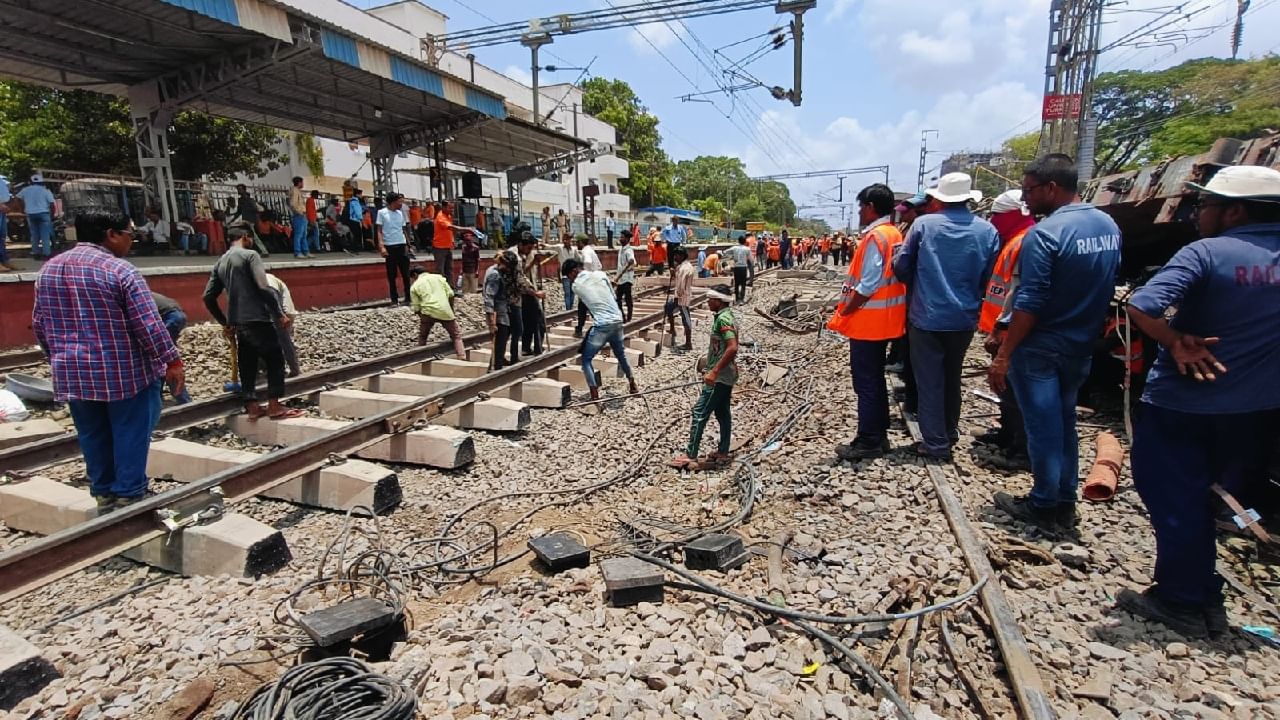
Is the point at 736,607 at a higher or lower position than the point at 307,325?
lower

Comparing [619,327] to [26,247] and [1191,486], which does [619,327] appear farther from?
[26,247]

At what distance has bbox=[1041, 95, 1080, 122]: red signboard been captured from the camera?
21.4 metres

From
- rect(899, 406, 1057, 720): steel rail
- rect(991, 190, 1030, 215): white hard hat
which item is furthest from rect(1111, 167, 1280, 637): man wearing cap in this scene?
rect(991, 190, 1030, 215): white hard hat

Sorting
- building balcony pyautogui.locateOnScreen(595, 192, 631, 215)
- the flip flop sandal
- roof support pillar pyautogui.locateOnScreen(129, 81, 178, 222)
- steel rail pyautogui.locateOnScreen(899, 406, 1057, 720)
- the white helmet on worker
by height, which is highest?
building balcony pyautogui.locateOnScreen(595, 192, 631, 215)

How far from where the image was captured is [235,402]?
19.9 feet

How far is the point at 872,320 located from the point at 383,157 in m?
17.4

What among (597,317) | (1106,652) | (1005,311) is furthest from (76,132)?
(1106,652)

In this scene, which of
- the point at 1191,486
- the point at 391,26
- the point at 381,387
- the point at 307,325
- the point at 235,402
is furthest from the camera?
the point at 391,26

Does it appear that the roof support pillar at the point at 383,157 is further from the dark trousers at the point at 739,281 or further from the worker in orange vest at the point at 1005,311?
the worker in orange vest at the point at 1005,311

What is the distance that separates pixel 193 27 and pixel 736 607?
12699 millimetres

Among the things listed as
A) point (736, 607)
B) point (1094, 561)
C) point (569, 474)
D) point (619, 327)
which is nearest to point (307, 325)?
point (619, 327)

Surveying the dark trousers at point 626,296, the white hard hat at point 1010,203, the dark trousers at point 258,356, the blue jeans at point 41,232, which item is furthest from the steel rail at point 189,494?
the blue jeans at point 41,232

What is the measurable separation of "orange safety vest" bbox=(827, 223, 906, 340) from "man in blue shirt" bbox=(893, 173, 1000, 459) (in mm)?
96

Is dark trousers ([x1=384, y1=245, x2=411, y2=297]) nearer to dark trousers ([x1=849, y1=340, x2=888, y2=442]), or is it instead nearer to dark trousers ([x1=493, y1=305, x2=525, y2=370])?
dark trousers ([x1=493, y1=305, x2=525, y2=370])
